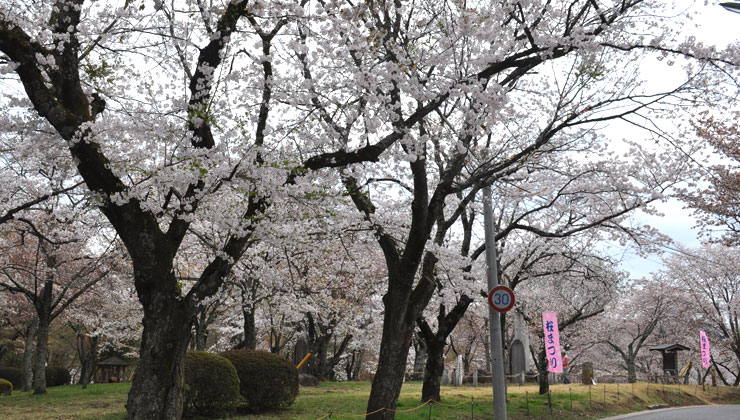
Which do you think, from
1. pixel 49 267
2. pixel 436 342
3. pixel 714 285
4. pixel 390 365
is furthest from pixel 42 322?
pixel 714 285

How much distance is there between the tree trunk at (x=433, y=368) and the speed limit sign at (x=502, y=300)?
470 cm

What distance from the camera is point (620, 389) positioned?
2188 cm

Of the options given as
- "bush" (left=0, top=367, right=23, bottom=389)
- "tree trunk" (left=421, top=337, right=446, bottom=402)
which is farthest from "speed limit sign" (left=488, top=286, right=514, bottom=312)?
"bush" (left=0, top=367, right=23, bottom=389)

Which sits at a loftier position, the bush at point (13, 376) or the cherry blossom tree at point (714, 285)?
the cherry blossom tree at point (714, 285)

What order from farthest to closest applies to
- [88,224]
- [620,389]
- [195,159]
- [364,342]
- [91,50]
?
[364,342] → [620,389] → [88,224] → [91,50] → [195,159]

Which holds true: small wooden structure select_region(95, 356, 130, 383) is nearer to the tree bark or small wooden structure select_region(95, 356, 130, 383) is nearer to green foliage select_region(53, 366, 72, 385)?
green foliage select_region(53, 366, 72, 385)

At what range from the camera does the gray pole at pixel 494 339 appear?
9078 mm

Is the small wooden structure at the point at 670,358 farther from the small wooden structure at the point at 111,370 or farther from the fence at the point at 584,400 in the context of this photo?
the small wooden structure at the point at 111,370

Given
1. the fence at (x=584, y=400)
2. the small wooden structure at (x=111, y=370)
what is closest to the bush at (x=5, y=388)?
the small wooden structure at (x=111, y=370)

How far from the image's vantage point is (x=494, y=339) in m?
9.56

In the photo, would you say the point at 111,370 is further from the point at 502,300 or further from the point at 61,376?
the point at 502,300

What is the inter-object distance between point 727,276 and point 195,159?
32.0 metres

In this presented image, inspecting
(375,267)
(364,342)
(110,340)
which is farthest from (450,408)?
(110,340)

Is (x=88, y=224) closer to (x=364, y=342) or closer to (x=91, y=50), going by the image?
(x=91, y=50)
